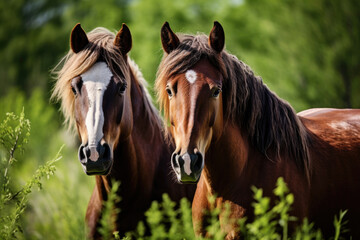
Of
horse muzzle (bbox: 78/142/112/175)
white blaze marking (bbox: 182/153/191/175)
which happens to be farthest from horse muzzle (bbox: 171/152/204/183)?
horse muzzle (bbox: 78/142/112/175)

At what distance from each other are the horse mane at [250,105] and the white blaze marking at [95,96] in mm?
494

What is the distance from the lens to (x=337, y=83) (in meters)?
12.5

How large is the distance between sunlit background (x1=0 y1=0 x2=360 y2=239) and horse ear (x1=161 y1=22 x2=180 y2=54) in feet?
1.48

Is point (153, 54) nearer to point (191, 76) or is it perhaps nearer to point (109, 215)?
point (191, 76)

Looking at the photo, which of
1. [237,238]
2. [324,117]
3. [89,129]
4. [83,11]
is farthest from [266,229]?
[83,11]

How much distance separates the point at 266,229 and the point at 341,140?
2.04m

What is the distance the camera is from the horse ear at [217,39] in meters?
3.84

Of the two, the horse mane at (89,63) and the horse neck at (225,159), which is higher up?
the horse mane at (89,63)

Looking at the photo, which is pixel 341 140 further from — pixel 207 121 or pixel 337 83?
pixel 337 83

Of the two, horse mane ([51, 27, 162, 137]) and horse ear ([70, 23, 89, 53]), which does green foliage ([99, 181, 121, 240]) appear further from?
horse ear ([70, 23, 89, 53])

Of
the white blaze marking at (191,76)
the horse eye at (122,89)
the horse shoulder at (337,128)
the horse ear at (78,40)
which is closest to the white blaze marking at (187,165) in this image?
the white blaze marking at (191,76)

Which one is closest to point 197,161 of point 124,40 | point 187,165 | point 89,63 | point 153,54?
point 187,165

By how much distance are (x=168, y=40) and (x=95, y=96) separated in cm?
75

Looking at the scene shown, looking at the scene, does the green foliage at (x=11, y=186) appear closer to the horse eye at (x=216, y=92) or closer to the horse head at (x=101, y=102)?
the horse head at (x=101, y=102)
